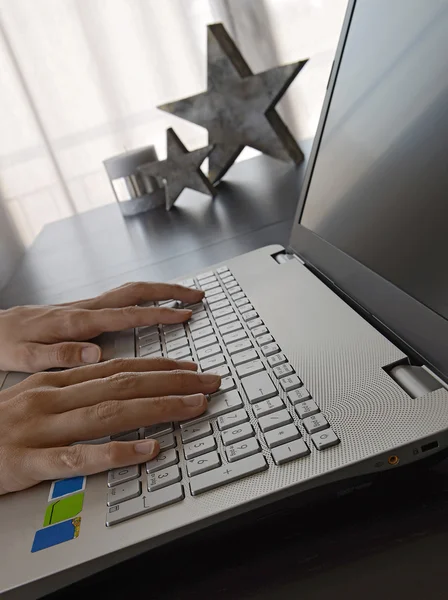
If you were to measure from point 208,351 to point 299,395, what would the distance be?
17 centimetres

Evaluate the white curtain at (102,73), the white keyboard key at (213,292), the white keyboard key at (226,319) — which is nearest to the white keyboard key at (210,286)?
the white keyboard key at (213,292)

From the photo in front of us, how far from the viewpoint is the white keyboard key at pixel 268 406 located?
0.45 meters

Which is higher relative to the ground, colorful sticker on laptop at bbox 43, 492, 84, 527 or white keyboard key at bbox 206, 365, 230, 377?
white keyboard key at bbox 206, 365, 230, 377

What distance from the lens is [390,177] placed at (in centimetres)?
56

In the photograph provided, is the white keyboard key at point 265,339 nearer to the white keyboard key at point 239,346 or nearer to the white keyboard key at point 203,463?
the white keyboard key at point 239,346

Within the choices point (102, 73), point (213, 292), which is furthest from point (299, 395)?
point (102, 73)

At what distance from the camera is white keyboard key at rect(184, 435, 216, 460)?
1.41ft

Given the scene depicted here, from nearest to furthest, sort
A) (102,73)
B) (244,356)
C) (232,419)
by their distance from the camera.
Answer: (232,419), (244,356), (102,73)

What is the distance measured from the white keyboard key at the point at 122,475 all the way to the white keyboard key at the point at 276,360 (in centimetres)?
15

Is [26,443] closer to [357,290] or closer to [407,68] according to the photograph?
[357,290]

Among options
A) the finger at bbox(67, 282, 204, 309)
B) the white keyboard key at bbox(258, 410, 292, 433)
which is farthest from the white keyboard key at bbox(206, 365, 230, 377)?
the finger at bbox(67, 282, 204, 309)

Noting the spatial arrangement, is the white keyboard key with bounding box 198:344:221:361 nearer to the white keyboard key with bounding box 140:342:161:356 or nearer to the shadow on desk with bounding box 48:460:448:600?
the white keyboard key with bounding box 140:342:161:356

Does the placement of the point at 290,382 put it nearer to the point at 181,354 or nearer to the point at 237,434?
the point at 237,434

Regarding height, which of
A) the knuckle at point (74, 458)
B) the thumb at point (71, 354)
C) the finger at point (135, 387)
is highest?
the thumb at point (71, 354)
